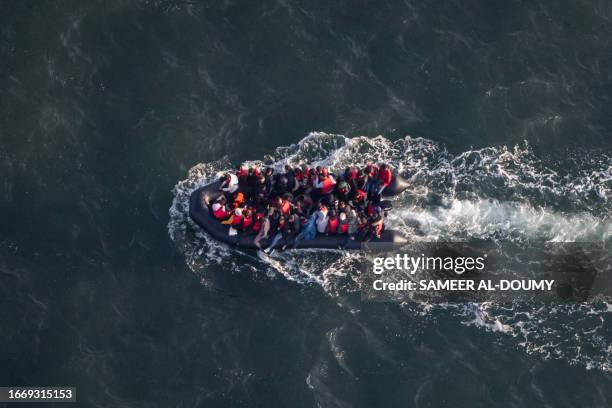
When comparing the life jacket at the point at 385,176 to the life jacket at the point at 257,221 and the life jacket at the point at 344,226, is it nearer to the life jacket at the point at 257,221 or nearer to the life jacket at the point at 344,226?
the life jacket at the point at 344,226

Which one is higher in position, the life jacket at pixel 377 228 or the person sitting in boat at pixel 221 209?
the person sitting in boat at pixel 221 209

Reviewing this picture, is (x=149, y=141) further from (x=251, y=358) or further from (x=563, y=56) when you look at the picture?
(x=563, y=56)

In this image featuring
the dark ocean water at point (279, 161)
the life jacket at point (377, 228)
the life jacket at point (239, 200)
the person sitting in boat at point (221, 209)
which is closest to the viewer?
the dark ocean water at point (279, 161)

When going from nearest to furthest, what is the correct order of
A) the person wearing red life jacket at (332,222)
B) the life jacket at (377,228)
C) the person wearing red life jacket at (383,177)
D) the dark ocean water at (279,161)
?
the dark ocean water at (279,161) → the person wearing red life jacket at (332,222) → the life jacket at (377,228) → the person wearing red life jacket at (383,177)

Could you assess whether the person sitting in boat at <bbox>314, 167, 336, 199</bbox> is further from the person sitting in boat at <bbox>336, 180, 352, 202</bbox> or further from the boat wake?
the boat wake

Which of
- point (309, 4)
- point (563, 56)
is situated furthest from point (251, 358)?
point (563, 56)

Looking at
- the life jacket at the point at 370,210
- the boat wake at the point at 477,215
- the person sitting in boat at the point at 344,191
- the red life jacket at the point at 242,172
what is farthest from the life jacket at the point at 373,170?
the red life jacket at the point at 242,172

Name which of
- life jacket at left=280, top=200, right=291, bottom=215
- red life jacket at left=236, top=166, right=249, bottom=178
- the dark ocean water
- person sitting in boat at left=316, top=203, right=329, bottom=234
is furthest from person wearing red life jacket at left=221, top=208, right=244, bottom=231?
person sitting in boat at left=316, top=203, right=329, bottom=234
